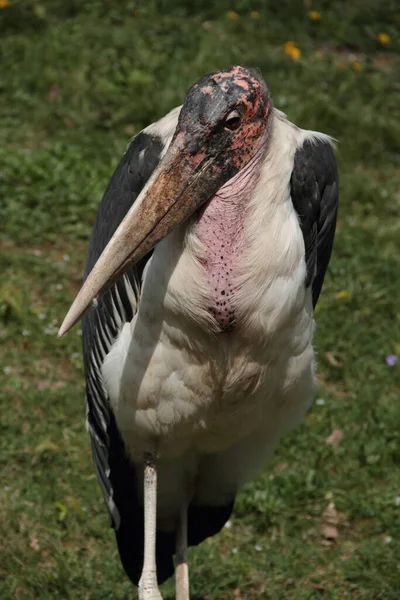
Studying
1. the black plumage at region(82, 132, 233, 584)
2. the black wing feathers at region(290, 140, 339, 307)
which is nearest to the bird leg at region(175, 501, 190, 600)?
the black plumage at region(82, 132, 233, 584)

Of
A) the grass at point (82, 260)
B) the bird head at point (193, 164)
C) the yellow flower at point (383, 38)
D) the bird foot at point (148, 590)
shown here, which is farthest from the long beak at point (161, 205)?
the yellow flower at point (383, 38)

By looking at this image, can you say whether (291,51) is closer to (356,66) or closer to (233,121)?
(356,66)

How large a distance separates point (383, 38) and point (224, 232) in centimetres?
562

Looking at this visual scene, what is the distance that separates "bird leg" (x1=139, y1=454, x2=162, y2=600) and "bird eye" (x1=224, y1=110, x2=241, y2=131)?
1.25 meters

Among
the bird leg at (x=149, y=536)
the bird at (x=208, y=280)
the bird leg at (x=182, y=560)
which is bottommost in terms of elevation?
the bird leg at (x=182, y=560)

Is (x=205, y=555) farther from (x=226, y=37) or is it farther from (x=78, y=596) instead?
(x=226, y=37)

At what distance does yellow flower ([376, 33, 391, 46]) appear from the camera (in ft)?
28.0

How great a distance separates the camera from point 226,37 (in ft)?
26.8

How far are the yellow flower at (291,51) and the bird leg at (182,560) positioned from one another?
4547 mm

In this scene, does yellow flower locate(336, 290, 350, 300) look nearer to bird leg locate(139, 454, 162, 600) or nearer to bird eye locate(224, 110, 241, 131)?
bird leg locate(139, 454, 162, 600)

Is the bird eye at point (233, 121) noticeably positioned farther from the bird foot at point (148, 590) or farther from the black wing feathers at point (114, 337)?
the bird foot at point (148, 590)

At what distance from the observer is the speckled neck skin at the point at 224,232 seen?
3.32 meters

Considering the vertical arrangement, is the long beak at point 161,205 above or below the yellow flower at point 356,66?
above

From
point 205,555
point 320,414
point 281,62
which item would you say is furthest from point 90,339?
→ point 281,62
